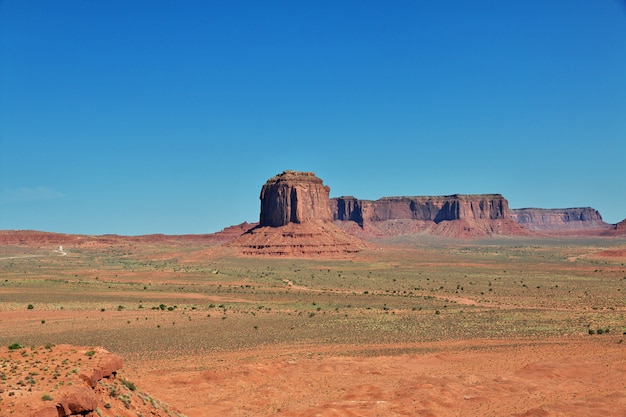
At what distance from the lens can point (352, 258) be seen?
4461 inches

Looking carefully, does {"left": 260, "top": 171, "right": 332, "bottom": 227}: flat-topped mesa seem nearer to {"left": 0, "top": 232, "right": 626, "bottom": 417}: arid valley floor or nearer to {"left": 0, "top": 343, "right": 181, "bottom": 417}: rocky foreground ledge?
{"left": 0, "top": 232, "right": 626, "bottom": 417}: arid valley floor

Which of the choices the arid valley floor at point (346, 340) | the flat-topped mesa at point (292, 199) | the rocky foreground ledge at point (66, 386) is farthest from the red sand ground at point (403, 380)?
the flat-topped mesa at point (292, 199)

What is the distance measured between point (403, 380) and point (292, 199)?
339ft

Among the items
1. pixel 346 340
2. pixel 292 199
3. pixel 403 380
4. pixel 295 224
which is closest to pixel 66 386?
pixel 403 380

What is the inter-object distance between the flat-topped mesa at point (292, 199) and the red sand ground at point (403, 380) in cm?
9615

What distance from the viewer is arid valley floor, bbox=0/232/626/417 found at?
19719 millimetres

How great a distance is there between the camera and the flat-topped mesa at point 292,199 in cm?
12475

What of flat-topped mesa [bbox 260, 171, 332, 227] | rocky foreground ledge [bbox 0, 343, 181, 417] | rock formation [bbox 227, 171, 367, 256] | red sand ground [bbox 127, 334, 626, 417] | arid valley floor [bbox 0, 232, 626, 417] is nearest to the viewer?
rocky foreground ledge [bbox 0, 343, 181, 417]

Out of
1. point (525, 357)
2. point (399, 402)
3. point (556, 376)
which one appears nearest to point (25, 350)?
point (399, 402)

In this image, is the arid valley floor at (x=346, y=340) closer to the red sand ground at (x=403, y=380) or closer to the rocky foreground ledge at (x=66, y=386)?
the red sand ground at (x=403, y=380)

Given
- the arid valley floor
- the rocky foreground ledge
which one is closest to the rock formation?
the arid valley floor

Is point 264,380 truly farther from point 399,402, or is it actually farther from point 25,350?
point 25,350

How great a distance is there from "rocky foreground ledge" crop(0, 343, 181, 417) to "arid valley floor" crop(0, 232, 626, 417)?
334 mm

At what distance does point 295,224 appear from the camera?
125 m
